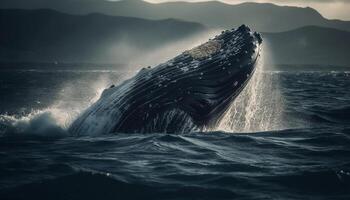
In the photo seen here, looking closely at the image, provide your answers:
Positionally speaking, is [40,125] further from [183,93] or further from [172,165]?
[172,165]

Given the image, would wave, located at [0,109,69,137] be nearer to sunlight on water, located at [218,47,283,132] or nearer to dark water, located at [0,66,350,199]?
dark water, located at [0,66,350,199]

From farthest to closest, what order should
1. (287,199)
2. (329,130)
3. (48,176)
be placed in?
(329,130)
(48,176)
(287,199)

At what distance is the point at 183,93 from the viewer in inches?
363

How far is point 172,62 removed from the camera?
9.93 meters

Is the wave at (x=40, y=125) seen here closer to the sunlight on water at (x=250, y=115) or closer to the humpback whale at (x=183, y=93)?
the humpback whale at (x=183, y=93)

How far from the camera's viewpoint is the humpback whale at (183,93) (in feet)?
30.2

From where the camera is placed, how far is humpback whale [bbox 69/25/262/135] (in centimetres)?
920

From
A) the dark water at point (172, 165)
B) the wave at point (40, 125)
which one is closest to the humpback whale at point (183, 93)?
the dark water at point (172, 165)

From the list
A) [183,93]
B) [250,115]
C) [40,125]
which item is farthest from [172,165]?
[250,115]

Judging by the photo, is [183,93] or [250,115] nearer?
[183,93]

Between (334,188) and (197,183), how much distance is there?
1879 millimetres

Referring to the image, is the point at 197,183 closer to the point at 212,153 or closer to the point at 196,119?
the point at 212,153

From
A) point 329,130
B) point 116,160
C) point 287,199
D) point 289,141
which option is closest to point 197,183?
point 287,199

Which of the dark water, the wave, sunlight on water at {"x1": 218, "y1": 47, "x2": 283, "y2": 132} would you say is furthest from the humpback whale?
the wave
